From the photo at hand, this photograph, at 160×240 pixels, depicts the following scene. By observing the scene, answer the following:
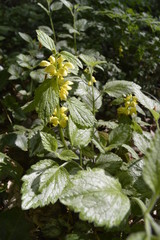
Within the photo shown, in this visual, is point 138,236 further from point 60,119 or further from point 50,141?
point 60,119

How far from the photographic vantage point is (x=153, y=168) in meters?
0.69

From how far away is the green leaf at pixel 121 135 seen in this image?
4.40 ft

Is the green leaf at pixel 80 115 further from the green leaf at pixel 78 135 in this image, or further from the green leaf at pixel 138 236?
the green leaf at pixel 138 236

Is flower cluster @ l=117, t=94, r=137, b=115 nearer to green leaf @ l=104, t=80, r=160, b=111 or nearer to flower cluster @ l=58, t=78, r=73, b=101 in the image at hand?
green leaf @ l=104, t=80, r=160, b=111

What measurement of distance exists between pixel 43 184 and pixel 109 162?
0.39 metres

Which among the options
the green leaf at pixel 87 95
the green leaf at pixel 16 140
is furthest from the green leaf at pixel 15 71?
the green leaf at pixel 87 95

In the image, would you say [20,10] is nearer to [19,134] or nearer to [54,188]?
[19,134]

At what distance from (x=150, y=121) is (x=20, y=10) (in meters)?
2.00

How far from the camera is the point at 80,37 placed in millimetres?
2545

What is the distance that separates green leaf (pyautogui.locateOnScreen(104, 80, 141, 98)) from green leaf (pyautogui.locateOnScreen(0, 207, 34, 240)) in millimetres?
755

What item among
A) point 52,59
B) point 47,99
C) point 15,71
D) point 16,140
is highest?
point 52,59

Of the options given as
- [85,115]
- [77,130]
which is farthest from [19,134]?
[85,115]

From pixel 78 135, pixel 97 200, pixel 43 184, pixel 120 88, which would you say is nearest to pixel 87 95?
pixel 120 88

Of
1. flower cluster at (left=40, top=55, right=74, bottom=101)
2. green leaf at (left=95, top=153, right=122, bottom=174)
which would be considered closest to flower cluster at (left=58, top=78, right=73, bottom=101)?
flower cluster at (left=40, top=55, right=74, bottom=101)
